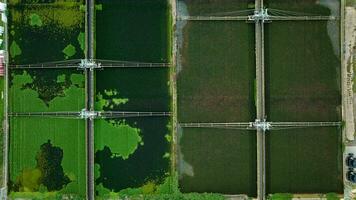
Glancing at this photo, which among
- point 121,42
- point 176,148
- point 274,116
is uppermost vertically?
point 121,42

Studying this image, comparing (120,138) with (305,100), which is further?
(120,138)

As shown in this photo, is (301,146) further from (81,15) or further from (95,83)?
(81,15)

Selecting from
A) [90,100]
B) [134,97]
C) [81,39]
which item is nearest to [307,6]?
[134,97]

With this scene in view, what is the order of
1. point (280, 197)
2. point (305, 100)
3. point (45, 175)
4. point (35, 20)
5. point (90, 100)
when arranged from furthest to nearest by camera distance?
point (35, 20)
point (45, 175)
point (305, 100)
point (280, 197)
point (90, 100)

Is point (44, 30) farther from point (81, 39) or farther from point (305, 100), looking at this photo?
point (305, 100)

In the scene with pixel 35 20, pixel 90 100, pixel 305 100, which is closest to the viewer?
pixel 90 100

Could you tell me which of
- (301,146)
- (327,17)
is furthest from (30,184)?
(327,17)

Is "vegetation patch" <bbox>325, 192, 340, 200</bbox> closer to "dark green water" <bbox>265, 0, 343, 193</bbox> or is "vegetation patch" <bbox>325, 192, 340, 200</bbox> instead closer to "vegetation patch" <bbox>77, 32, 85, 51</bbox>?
"dark green water" <bbox>265, 0, 343, 193</bbox>
